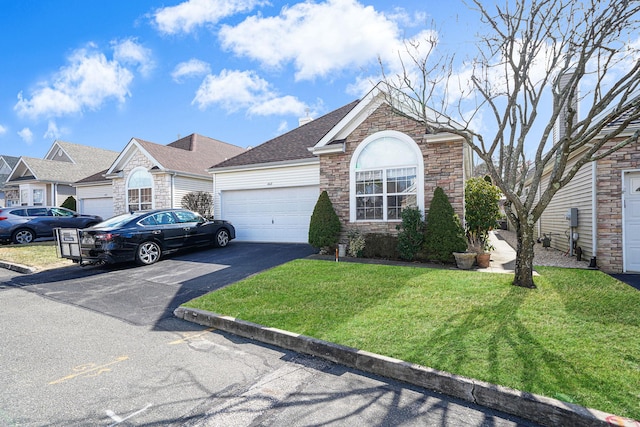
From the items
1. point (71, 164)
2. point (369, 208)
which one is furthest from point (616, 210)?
point (71, 164)

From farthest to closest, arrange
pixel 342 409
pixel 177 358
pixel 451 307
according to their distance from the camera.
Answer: pixel 451 307 < pixel 177 358 < pixel 342 409

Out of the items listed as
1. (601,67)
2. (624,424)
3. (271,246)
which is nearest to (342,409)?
(624,424)

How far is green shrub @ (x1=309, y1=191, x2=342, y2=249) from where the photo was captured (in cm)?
987

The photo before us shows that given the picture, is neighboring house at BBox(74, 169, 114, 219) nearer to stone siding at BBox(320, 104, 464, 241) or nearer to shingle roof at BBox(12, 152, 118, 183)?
shingle roof at BBox(12, 152, 118, 183)

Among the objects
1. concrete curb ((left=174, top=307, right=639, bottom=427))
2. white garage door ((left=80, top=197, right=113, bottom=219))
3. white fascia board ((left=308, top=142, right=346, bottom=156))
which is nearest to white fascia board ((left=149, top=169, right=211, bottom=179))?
white garage door ((left=80, top=197, right=113, bottom=219))

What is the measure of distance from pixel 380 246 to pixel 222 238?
19.3 ft

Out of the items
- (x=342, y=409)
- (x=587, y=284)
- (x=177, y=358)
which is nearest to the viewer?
(x=342, y=409)

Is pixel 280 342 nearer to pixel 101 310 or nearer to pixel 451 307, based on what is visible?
pixel 451 307

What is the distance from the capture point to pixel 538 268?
25.9ft

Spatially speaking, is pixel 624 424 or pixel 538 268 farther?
pixel 538 268

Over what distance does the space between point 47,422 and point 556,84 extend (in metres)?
9.02

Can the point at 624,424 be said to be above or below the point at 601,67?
below

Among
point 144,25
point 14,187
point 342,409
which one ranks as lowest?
point 342,409

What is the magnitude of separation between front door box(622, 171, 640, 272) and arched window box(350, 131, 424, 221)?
474cm
